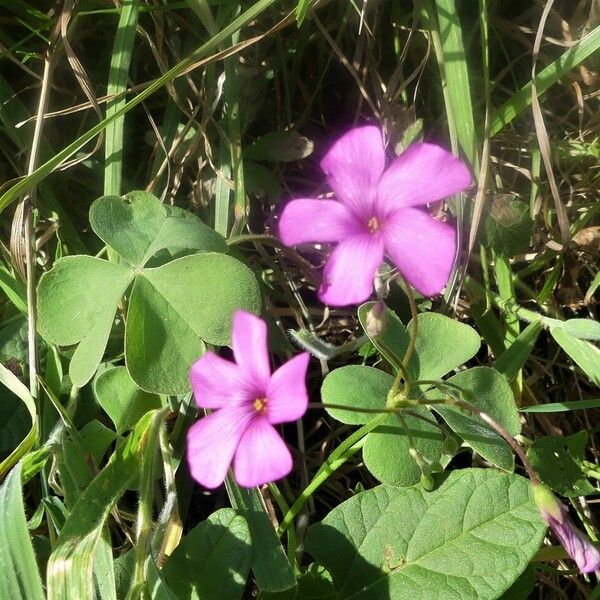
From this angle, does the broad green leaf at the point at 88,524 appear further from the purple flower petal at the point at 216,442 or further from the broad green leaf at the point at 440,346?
the broad green leaf at the point at 440,346

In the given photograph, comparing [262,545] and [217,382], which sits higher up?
[217,382]

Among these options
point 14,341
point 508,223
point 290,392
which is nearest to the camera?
point 290,392

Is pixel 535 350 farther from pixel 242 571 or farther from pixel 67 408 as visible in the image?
pixel 67 408

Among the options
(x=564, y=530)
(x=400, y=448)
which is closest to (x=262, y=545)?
(x=400, y=448)

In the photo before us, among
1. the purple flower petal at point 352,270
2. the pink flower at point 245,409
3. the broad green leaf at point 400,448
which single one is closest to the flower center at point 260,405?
the pink flower at point 245,409

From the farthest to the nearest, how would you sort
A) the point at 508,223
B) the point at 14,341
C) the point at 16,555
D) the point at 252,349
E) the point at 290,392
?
1. the point at 14,341
2. the point at 508,223
3. the point at 16,555
4. the point at 252,349
5. the point at 290,392

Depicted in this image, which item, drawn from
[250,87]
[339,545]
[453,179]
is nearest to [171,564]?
[339,545]

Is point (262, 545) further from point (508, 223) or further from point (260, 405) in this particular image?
point (508, 223)
